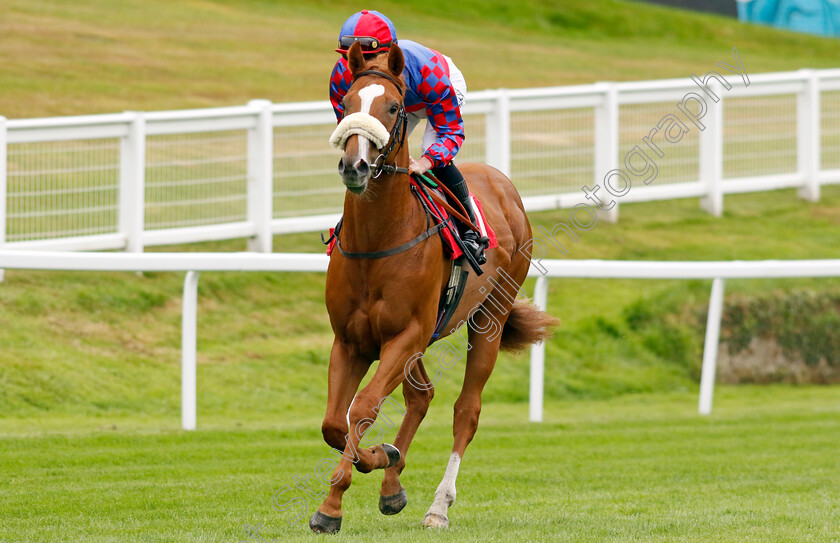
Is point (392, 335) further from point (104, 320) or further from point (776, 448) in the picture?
point (104, 320)

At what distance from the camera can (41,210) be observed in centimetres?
894

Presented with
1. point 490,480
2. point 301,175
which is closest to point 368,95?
point 490,480

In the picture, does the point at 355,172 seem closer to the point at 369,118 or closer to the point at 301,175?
the point at 369,118

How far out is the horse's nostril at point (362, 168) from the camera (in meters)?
4.40

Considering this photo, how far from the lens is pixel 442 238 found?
17.2ft

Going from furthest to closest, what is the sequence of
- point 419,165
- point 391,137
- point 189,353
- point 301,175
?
point 301,175 → point 189,353 → point 419,165 → point 391,137

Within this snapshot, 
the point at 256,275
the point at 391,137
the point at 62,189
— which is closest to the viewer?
the point at 391,137

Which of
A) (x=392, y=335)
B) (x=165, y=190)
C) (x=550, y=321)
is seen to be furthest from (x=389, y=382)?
(x=165, y=190)

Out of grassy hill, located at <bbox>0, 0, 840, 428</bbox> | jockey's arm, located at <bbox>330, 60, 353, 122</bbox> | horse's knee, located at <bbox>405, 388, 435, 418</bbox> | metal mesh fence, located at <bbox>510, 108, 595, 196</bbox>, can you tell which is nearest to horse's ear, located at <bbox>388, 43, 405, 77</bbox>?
jockey's arm, located at <bbox>330, 60, 353, 122</bbox>

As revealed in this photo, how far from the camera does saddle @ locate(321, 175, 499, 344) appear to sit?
511 centimetres

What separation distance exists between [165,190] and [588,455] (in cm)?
423

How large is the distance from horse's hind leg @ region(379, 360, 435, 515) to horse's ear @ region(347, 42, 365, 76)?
150 cm

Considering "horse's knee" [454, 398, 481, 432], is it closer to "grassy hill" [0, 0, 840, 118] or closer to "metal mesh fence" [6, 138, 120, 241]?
"metal mesh fence" [6, 138, 120, 241]

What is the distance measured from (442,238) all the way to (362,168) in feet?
Result: 2.97
